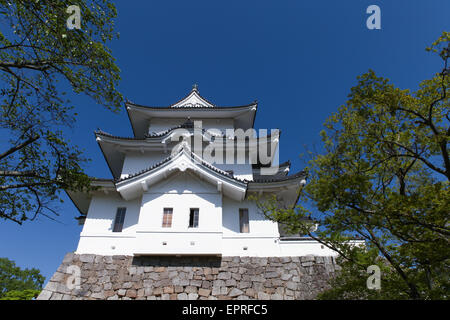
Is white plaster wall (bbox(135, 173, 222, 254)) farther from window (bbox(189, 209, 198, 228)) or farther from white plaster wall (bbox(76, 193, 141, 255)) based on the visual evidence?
white plaster wall (bbox(76, 193, 141, 255))

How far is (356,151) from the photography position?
20.1 ft

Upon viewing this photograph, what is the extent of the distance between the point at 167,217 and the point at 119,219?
2.59m

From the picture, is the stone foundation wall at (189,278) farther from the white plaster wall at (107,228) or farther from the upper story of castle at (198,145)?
the upper story of castle at (198,145)

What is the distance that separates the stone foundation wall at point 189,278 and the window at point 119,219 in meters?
1.40

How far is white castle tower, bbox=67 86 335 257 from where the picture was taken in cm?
1095

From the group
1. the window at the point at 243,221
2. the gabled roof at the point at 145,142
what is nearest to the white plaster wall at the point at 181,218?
the window at the point at 243,221

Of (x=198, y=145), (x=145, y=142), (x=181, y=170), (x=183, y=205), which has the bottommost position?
(x=183, y=205)

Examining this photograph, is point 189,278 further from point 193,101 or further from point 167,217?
point 193,101

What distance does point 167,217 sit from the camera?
11.6 meters

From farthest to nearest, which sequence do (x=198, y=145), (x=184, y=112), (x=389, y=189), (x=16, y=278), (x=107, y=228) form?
(x=16, y=278) → (x=184, y=112) → (x=198, y=145) → (x=107, y=228) → (x=389, y=189)

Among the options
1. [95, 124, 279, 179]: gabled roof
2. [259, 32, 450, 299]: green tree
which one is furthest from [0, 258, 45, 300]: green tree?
[259, 32, 450, 299]: green tree

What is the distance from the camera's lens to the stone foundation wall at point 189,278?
32.9 ft

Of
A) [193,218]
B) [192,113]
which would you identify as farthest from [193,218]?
[192,113]
